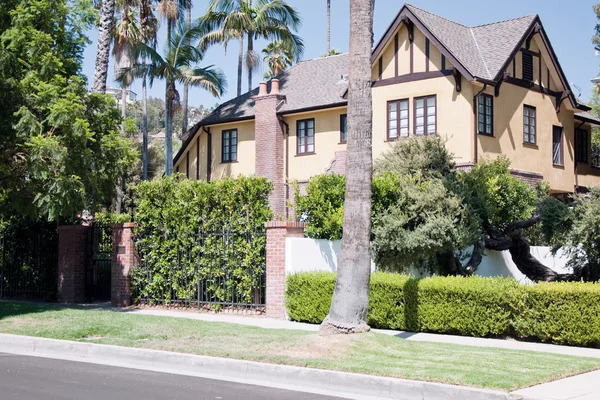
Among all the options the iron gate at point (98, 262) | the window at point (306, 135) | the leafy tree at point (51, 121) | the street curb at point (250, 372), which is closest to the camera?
the street curb at point (250, 372)

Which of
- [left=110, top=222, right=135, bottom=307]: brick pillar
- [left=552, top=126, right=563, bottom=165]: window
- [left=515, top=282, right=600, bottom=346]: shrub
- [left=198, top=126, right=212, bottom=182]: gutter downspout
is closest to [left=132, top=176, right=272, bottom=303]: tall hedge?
[left=110, top=222, right=135, bottom=307]: brick pillar

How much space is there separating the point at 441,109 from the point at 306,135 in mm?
7714

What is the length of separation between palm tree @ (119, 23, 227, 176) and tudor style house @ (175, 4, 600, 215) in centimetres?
199

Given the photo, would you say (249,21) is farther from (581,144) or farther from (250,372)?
(250,372)

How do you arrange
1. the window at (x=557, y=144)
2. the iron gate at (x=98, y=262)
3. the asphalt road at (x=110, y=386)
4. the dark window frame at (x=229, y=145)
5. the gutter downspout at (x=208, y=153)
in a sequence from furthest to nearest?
1. the gutter downspout at (x=208, y=153)
2. the dark window frame at (x=229, y=145)
3. the window at (x=557, y=144)
4. the iron gate at (x=98, y=262)
5. the asphalt road at (x=110, y=386)

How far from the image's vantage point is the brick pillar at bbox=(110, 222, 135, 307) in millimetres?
20266

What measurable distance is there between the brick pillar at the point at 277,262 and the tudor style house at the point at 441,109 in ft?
20.5

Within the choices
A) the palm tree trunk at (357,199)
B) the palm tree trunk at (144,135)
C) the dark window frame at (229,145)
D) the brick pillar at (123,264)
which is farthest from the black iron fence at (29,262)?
the palm tree trunk at (144,135)

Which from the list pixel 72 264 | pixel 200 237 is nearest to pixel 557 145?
pixel 200 237

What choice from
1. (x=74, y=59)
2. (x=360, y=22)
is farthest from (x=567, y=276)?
(x=74, y=59)

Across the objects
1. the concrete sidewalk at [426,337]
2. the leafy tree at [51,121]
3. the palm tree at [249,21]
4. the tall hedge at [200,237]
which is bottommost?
the concrete sidewalk at [426,337]

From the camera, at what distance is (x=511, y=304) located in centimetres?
1447

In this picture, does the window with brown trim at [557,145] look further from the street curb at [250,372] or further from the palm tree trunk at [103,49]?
the street curb at [250,372]

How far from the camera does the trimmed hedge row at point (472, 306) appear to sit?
13.8 meters
